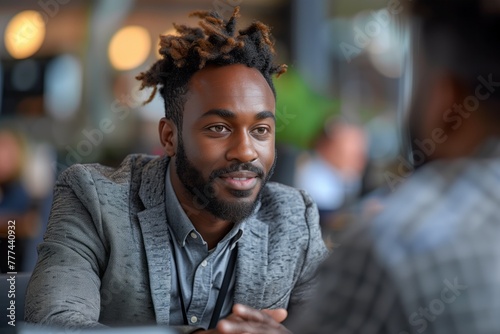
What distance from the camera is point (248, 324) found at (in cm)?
80

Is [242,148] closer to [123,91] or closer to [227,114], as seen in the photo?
[227,114]

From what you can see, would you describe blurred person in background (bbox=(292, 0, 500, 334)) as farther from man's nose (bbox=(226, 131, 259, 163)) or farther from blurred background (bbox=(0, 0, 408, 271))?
blurred background (bbox=(0, 0, 408, 271))

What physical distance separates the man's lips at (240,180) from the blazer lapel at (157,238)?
0.35 feet

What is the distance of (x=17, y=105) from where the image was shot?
7.12ft

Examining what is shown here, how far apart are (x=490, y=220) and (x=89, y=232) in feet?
2.04

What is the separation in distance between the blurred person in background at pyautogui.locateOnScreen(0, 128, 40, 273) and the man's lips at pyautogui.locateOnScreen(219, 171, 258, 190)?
349mm

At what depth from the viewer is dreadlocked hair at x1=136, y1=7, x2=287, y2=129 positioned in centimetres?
92

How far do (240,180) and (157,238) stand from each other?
0.14 metres

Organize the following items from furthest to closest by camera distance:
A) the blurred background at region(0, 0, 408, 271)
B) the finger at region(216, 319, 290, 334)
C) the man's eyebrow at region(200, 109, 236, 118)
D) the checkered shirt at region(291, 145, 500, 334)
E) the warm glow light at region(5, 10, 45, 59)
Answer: the blurred background at region(0, 0, 408, 271), the warm glow light at region(5, 10, 45, 59), the man's eyebrow at region(200, 109, 236, 118), the finger at region(216, 319, 290, 334), the checkered shirt at region(291, 145, 500, 334)

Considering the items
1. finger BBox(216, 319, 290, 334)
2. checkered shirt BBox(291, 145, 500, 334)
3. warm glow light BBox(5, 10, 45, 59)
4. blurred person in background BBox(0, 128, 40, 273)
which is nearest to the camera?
checkered shirt BBox(291, 145, 500, 334)

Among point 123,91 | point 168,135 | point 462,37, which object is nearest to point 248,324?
point 168,135

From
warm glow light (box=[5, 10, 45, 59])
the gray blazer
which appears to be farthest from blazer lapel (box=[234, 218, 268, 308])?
warm glow light (box=[5, 10, 45, 59])

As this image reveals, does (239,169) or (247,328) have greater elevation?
(239,169)

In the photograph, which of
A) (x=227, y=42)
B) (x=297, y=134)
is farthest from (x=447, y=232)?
(x=297, y=134)
